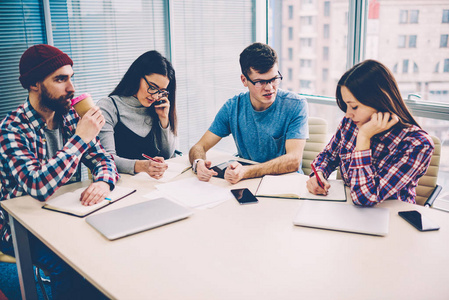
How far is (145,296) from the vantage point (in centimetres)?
104

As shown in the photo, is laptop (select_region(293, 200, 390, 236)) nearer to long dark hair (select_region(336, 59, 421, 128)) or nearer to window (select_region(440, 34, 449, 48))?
long dark hair (select_region(336, 59, 421, 128))

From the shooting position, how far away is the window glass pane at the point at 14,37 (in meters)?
2.97

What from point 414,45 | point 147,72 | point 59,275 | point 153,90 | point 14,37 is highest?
point 14,37

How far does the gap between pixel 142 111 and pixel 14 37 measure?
142 cm

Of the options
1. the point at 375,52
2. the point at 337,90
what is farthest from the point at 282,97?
the point at 375,52

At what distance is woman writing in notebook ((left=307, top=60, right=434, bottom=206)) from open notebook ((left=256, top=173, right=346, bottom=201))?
42mm

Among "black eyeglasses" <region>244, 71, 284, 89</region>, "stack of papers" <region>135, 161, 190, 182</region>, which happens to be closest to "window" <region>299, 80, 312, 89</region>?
"black eyeglasses" <region>244, 71, 284, 89</region>

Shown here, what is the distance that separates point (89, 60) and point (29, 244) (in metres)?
2.15

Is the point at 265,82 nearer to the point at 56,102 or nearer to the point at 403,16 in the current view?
the point at 56,102

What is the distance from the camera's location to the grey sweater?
2.13 m

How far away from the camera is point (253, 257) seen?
4.00ft

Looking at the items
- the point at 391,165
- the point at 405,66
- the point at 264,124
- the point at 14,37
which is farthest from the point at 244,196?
the point at 14,37

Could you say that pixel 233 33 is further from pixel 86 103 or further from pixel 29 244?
pixel 29 244

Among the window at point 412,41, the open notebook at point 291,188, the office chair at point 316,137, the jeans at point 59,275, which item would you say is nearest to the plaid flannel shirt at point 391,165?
the open notebook at point 291,188
